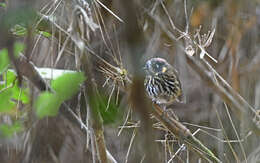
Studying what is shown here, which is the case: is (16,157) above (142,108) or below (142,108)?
below

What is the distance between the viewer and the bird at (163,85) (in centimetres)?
280

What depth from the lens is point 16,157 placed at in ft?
7.20

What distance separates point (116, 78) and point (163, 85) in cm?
93

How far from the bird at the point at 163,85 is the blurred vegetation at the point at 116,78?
12 cm

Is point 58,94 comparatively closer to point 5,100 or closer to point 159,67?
point 5,100

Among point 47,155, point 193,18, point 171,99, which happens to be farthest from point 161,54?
point 47,155

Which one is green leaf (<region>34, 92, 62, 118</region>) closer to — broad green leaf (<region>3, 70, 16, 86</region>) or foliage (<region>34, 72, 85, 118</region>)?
foliage (<region>34, 72, 85, 118</region>)

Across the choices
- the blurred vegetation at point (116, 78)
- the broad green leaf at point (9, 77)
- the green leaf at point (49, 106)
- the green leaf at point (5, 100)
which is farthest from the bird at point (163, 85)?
the green leaf at point (49, 106)

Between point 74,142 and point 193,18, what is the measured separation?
3.45 feet

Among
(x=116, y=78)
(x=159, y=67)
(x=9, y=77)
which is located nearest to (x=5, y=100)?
(x=9, y=77)

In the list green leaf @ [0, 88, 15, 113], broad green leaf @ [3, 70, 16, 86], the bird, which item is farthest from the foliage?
the bird

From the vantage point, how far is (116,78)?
197cm

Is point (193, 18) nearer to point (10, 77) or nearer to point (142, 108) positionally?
point (10, 77)

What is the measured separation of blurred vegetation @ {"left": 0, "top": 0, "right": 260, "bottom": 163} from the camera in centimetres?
74
